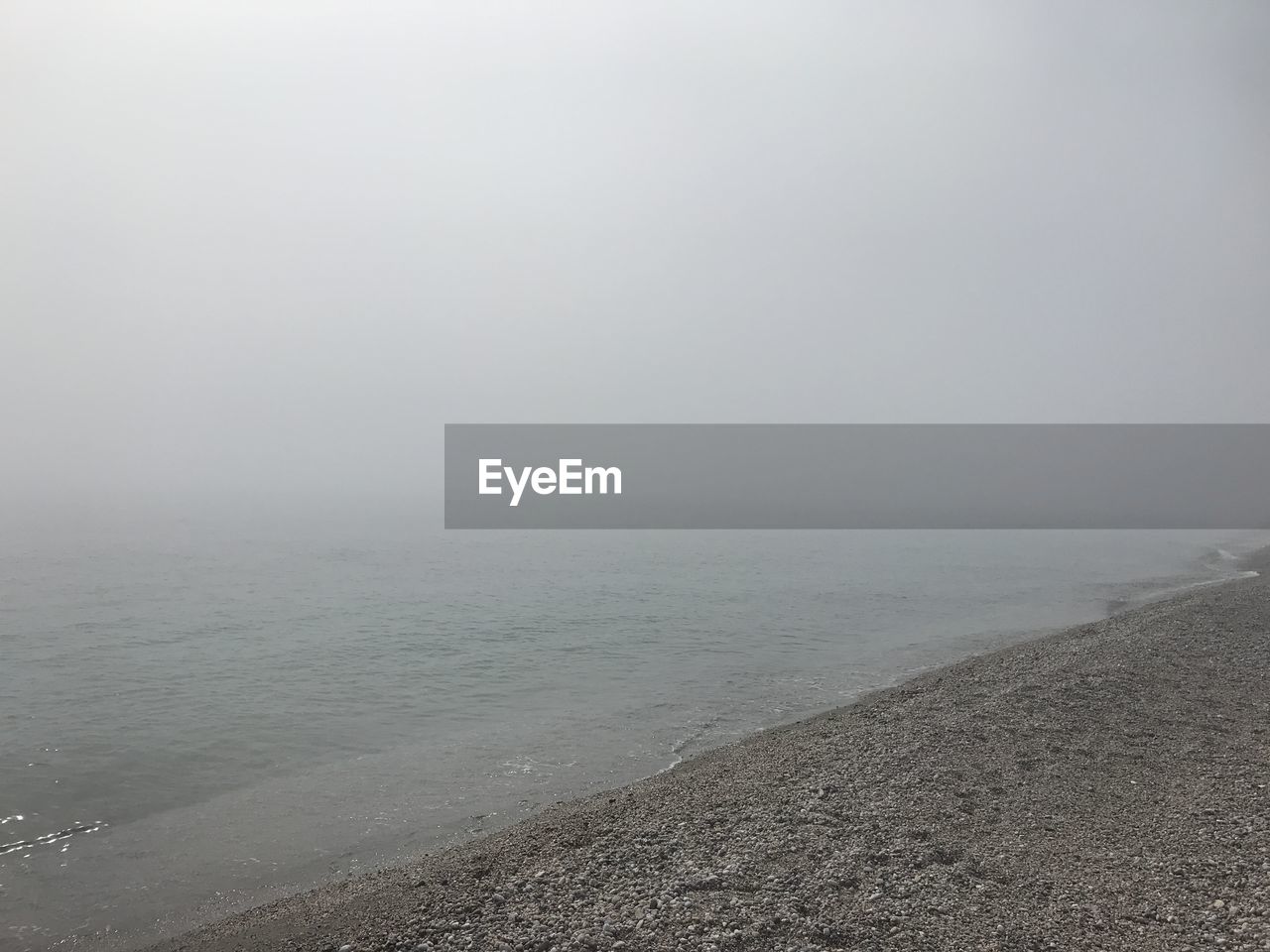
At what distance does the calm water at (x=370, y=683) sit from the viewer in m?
11.6

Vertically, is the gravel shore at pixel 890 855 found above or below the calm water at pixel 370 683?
above

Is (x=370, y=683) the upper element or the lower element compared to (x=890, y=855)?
lower

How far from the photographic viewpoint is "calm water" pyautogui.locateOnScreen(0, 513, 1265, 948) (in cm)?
1160

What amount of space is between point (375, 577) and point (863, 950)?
42.2 metres

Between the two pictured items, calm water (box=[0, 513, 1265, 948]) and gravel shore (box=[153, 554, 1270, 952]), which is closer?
gravel shore (box=[153, 554, 1270, 952])

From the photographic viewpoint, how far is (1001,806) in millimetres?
10617

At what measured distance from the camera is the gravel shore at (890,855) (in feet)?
25.2

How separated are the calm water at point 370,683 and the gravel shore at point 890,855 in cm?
203

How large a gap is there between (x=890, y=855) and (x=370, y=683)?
55.0 ft

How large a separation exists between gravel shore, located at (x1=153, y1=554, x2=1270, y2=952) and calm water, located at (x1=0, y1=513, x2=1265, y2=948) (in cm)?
203

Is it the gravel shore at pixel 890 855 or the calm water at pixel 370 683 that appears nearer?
the gravel shore at pixel 890 855

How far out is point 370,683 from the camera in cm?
2177

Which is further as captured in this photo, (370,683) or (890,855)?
(370,683)

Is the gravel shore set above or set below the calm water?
above
